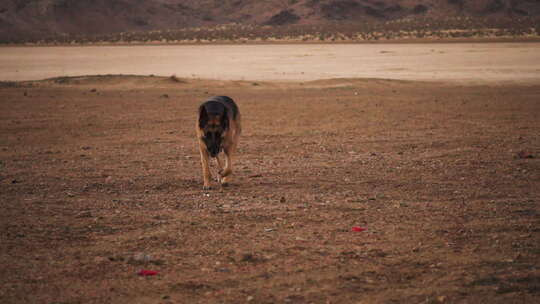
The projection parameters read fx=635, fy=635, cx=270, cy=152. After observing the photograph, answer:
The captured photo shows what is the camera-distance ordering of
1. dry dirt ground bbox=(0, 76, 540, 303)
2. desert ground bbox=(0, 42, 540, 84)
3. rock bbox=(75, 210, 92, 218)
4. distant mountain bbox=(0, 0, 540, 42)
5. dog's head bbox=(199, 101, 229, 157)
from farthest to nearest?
distant mountain bbox=(0, 0, 540, 42), desert ground bbox=(0, 42, 540, 84), dog's head bbox=(199, 101, 229, 157), rock bbox=(75, 210, 92, 218), dry dirt ground bbox=(0, 76, 540, 303)

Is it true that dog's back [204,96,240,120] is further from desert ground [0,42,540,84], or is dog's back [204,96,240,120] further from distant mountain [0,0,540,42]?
distant mountain [0,0,540,42]

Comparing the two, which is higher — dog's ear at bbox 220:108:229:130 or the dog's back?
the dog's back

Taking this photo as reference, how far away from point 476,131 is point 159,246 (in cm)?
1016

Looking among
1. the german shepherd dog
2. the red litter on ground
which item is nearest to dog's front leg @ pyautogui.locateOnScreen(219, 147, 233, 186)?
the german shepherd dog

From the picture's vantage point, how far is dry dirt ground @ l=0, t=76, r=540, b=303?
5648 mm

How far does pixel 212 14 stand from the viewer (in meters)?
149

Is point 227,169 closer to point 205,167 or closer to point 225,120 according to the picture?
point 205,167

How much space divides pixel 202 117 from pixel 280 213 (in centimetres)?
182

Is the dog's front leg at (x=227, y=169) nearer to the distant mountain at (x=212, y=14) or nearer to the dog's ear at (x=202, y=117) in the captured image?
the dog's ear at (x=202, y=117)

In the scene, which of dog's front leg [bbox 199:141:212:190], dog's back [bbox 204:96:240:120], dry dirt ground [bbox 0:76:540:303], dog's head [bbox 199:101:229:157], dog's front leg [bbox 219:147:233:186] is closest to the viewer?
dry dirt ground [bbox 0:76:540:303]

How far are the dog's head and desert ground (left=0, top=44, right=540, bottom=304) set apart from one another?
741 millimetres

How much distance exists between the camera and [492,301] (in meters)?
5.23

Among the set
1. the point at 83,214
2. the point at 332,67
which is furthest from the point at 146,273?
the point at 332,67

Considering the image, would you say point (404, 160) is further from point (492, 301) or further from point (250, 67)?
point (250, 67)
